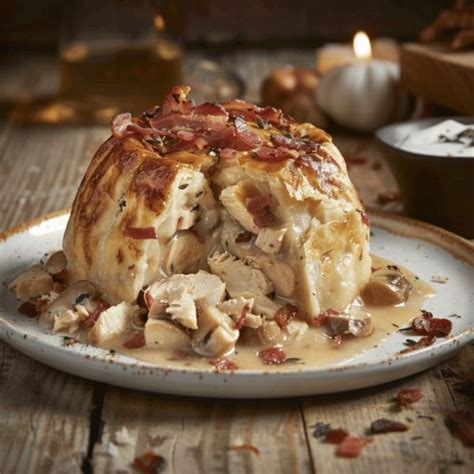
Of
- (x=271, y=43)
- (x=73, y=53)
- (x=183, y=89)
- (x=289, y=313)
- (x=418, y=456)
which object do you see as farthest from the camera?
(x=271, y=43)

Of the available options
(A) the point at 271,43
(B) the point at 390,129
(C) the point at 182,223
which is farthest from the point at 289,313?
(A) the point at 271,43

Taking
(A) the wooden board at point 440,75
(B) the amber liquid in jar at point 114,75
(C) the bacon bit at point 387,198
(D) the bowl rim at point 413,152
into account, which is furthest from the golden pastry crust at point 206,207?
(B) the amber liquid in jar at point 114,75

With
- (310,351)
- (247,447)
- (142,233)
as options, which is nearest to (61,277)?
(142,233)

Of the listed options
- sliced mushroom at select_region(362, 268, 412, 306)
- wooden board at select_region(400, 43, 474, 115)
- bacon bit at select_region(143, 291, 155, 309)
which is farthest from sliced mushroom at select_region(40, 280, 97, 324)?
wooden board at select_region(400, 43, 474, 115)

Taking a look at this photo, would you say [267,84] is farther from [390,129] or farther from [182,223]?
[182,223]

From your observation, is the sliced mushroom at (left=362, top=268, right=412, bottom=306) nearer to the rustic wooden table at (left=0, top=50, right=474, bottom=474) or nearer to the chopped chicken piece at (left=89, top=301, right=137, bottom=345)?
the rustic wooden table at (left=0, top=50, right=474, bottom=474)

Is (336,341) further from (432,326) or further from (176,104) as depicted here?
(176,104)

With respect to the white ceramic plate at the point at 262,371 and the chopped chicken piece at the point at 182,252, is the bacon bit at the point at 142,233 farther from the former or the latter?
the white ceramic plate at the point at 262,371
